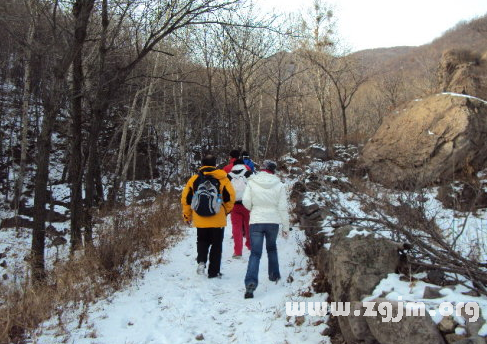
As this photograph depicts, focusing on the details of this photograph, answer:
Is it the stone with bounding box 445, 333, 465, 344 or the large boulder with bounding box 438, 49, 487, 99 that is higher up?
the large boulder with bounding box 438, 49, 487, 99

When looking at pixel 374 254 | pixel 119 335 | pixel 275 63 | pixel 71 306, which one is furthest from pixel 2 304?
pixel 275 63

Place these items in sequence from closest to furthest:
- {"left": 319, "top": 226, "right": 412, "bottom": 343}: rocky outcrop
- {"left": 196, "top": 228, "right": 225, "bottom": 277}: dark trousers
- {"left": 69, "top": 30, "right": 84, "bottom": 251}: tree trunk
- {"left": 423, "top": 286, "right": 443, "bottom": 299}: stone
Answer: {"left": 423, "top": 286, "right": 443, "bottom": 299}: stone
{"left": 319, "top": 226, "right": 412, "bottom": 343}: rocky outcrop
{"left": 196, "top": 228, "right": 225, "bottom": 277}: dark trousers
{"left": 69, "top": 30, "right": 84, "bottom": 251}: tree trunk

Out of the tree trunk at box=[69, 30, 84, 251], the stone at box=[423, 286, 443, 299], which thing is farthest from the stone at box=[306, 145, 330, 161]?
the stone at box=[423, 286, 443, 299]

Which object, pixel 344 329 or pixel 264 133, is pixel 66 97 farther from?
pixel 264 133

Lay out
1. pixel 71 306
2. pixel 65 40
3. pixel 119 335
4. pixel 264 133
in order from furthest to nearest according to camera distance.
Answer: pixel 264 133 → pixel 65 40 → pixel 71 306 → pixel 119 335

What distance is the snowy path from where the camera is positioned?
368 cm

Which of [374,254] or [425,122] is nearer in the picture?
[374,254]

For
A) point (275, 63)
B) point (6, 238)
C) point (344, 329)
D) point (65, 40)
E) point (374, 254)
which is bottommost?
point (6, 238)

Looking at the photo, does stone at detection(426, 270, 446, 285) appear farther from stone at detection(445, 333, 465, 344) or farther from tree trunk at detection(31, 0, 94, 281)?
tree trunk at detection(31, 0, 94, 281)

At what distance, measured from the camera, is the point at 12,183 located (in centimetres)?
2006

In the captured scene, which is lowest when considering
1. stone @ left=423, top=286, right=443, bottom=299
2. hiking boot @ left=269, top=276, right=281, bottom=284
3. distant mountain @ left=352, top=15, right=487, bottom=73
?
hiking boot @ left=269, top=276, right=281, bottom=284

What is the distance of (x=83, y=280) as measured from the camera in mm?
5016

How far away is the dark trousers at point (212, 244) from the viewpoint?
5277 mm

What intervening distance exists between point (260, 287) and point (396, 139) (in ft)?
26.5
